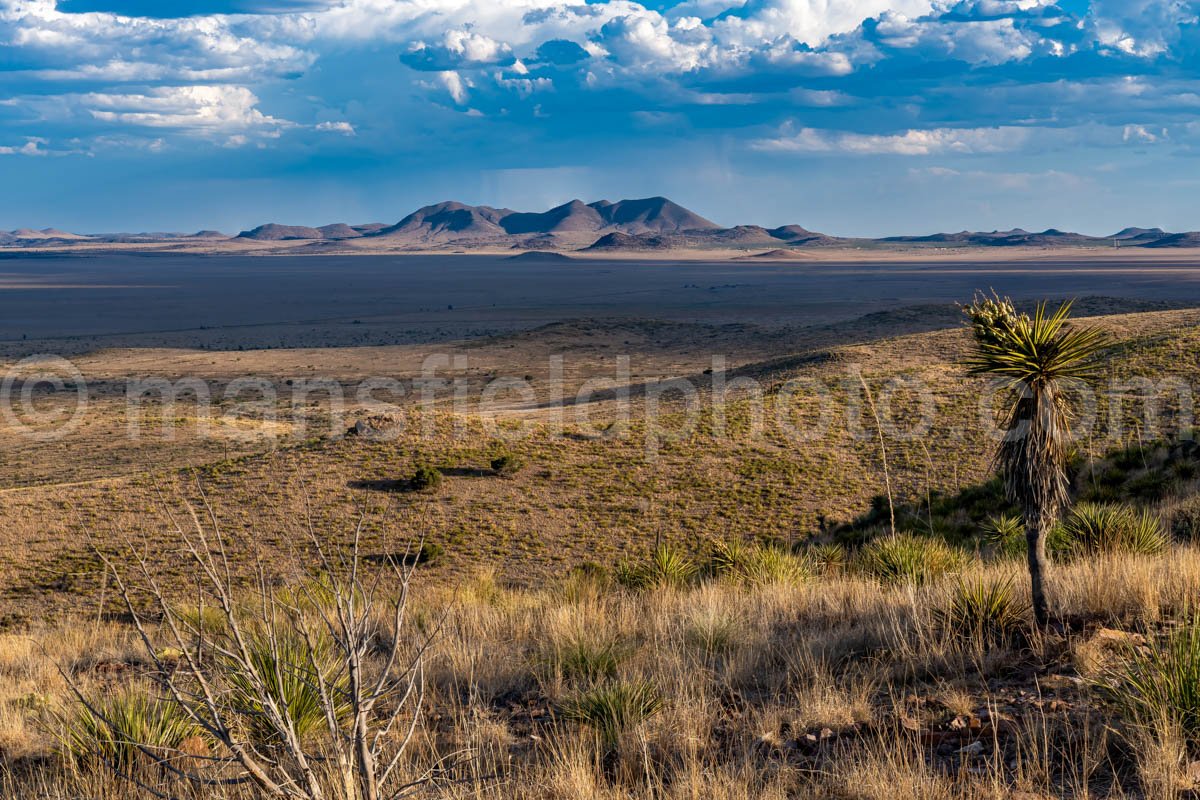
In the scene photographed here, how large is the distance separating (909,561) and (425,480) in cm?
1336

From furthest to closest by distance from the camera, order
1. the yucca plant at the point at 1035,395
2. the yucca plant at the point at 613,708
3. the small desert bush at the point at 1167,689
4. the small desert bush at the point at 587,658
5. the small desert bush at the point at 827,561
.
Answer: the small desert bush at the point at 827,561 < the small desert bush at the point at 587,658 < the yucca plant at the point at 1035,395 < the yucca plant at the point at 613,708 < the small desert bush at the point at 1167,689

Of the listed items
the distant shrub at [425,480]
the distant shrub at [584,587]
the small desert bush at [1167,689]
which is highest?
the small desert bush at [1167,689]

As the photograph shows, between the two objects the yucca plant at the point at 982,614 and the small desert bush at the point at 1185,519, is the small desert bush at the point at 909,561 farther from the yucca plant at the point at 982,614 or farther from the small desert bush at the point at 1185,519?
the small desert bush at the point at 1185,519

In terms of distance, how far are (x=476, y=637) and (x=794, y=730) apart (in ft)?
12.3

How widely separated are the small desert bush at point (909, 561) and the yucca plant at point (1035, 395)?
121 inches

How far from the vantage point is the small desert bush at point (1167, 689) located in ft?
14.9

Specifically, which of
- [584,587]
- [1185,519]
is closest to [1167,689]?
[584,587]

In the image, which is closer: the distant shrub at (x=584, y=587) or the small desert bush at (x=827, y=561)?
the distant shrub at (x=584, y=587)

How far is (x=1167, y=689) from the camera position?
183 inches

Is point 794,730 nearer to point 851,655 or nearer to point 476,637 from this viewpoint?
point 851,655

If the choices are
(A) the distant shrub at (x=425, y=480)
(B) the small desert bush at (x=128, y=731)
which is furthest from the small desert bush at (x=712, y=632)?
(A) the distant shrub at (x=425, y=480)

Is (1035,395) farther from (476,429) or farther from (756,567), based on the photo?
(476,429)

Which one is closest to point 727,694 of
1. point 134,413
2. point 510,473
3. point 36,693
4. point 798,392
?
point 36,693

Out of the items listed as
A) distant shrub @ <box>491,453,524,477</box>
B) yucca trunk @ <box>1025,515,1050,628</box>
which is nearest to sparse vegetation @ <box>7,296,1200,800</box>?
yucca trunk @ <box>1025,515,1050,628</box>
